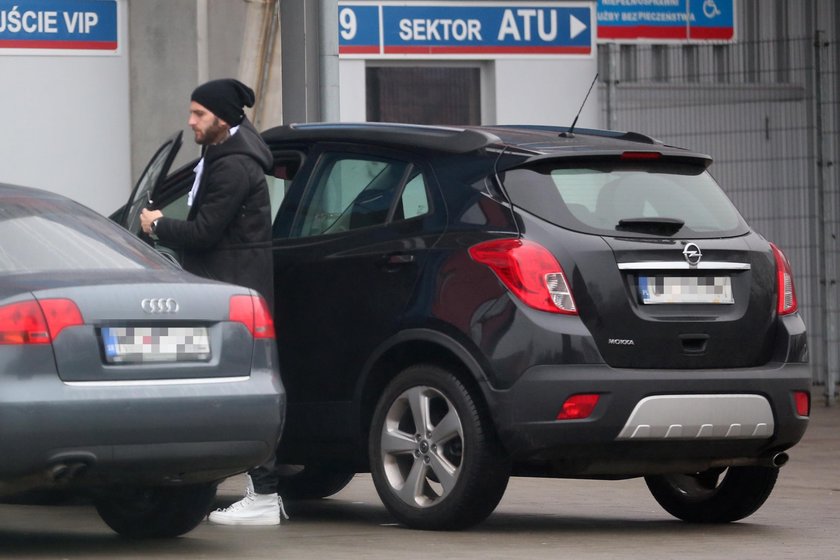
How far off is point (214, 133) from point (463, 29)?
8.79m

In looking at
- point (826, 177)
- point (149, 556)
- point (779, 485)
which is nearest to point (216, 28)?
point (826, 177)

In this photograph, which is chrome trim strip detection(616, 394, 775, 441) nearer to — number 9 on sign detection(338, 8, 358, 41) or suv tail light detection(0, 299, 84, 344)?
suv tail light detection(0, 299, 84, 344)

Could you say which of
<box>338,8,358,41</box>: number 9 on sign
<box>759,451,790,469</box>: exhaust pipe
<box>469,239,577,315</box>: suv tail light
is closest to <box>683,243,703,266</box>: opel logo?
<box>469,239,577,315</box>: suv tail light

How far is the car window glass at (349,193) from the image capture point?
862cm

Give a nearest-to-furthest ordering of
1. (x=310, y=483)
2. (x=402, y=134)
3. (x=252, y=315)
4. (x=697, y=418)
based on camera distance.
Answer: (x=252, y=315)
(x=697, y=418)
(x=402, y=134)
(x=310, y=483)

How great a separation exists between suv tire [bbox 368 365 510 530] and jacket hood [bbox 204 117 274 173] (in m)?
1.26

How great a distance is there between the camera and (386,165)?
8695mm

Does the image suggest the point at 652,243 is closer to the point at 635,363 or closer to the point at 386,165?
the point at 635,363

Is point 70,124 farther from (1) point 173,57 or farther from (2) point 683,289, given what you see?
(2) point 683,289

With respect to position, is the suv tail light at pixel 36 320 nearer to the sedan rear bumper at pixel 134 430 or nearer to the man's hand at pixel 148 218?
the sedan rear bumper at pixel 134 430

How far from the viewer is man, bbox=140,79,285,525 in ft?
28.2

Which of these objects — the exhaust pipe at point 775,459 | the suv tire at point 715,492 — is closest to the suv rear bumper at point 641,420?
the exhaust pipe at point 775,459

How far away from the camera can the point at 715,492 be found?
892 centimetres

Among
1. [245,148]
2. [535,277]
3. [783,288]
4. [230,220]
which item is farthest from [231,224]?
[783,288]
